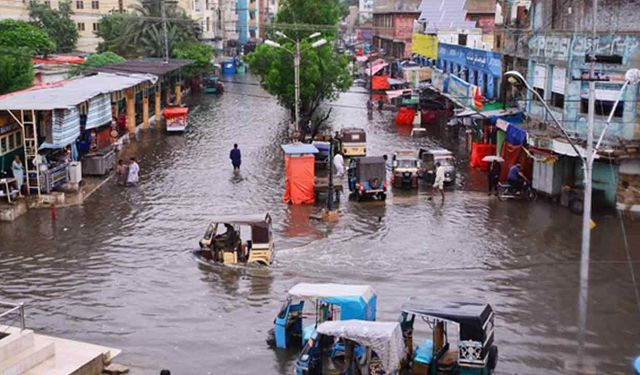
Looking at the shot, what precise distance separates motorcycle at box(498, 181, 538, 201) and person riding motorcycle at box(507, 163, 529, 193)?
53mm

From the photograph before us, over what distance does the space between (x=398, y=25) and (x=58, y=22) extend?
3314cm

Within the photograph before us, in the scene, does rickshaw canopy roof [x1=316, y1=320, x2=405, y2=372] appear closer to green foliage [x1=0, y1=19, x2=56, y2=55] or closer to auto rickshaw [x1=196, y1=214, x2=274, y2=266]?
auto rickshaw [x1=196, y1=214, x2=274, y2=266]

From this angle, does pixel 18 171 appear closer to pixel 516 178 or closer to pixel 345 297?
pixel 345 297

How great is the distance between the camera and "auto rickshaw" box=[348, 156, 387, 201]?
95.2ft

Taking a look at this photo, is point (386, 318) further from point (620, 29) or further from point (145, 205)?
point (620, 29)

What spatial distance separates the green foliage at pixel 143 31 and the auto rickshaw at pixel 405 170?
43769 mm

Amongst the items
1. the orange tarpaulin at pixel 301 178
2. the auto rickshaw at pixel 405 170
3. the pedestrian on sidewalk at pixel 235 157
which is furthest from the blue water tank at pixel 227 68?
the orange tarpaulin at pixel 301 178

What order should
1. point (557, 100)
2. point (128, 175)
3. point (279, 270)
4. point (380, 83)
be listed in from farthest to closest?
point (380, 83) → point (128, 175) → point (557, 100) → point (279, 270)

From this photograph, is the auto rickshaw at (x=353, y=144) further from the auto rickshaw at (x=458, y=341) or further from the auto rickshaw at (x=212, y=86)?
the auto rickshaw at (x=212, y=86)

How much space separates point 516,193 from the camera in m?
29.5

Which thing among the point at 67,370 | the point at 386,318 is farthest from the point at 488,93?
Answer: the point at 67,370

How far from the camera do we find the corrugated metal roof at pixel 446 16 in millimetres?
62312

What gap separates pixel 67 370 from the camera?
13664 mm

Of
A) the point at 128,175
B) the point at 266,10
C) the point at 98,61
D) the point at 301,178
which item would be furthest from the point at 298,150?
the point at 266,10
